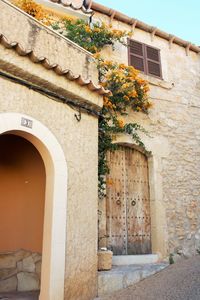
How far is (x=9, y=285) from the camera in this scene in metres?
4.66

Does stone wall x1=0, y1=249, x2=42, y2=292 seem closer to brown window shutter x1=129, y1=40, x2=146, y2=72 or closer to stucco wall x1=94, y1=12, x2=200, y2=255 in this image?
stucco wall x1=94, y1=12, x2=200, y2=255

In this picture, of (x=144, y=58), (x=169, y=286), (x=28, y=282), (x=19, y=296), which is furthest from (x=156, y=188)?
(x=144, y=58)

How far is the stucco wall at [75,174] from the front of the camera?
3.84 m

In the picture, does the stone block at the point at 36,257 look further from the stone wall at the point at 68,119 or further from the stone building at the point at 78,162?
the stone wall at the point at 68,119

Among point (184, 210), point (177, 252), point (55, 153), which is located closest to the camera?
point (55, 153)

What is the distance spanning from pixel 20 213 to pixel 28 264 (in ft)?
3.00

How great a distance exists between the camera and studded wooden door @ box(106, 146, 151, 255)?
588cm

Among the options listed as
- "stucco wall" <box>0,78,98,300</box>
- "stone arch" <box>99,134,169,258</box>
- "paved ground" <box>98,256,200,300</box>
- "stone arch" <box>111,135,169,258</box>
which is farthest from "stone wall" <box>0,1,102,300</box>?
"stone arch" <box>111,135,169,258</box>

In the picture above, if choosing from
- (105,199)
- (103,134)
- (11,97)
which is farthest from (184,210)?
(11,97)

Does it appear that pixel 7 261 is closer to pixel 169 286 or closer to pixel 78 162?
pixel 78 162

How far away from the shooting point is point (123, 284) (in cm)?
451

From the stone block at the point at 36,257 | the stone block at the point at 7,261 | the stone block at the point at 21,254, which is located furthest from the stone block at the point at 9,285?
the stone block at the point at 36,257

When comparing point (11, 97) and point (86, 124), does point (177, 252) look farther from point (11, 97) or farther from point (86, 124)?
point (11, 97)

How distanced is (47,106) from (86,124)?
2.65 feet
